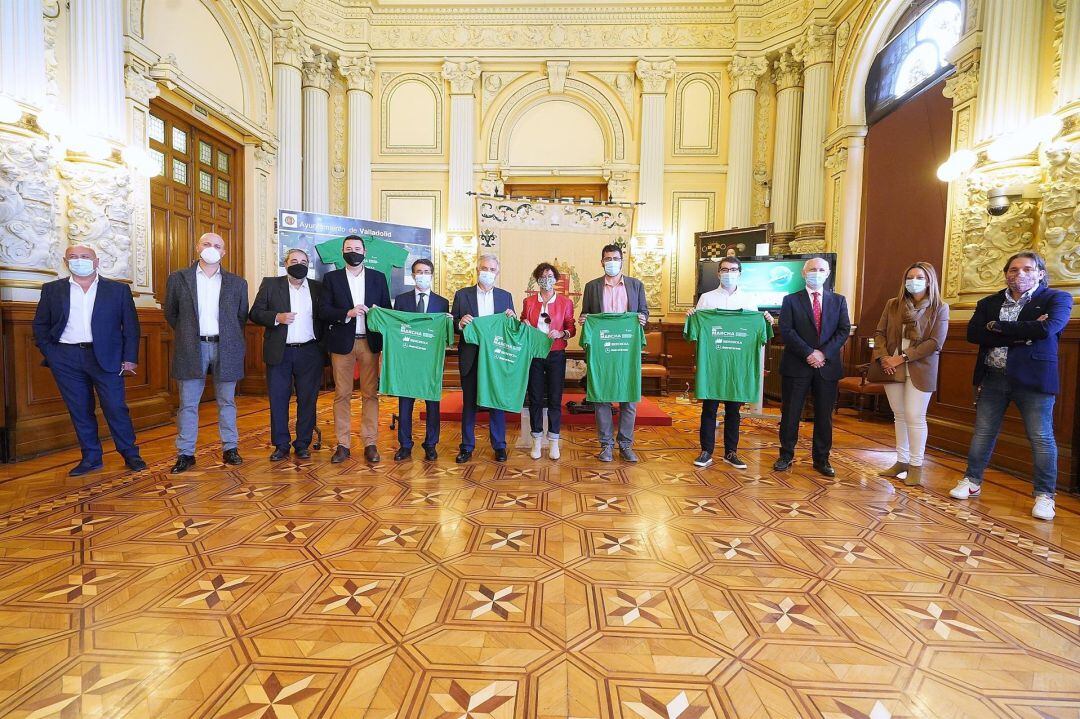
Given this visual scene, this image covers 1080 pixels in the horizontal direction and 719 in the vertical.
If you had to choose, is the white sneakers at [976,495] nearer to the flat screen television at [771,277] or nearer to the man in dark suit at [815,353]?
the man in dark suit at [815,353]

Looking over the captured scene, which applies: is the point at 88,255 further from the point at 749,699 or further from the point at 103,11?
the point at 749,699

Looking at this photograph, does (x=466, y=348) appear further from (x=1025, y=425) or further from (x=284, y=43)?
(x=284, y=43)

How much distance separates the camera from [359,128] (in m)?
8.05

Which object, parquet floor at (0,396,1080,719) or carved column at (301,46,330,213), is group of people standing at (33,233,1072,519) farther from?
carved column at (301,46,330,213)

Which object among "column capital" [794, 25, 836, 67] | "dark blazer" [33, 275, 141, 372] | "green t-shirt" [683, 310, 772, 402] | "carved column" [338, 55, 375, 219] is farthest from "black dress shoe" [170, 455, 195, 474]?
"column capital" [794, 25, 836, 67]

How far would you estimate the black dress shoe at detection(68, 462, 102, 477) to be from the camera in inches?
127

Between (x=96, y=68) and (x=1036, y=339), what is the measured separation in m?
6.98

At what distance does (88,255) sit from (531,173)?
20.6 feet

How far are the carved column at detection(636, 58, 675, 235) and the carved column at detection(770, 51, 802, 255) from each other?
171cm

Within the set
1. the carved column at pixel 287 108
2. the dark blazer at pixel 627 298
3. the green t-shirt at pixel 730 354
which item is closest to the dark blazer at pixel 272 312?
the dark blazer at pixel 627 298

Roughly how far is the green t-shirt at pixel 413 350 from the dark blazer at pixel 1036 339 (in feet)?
11.3

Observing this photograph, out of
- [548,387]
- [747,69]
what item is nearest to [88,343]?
[548,387]

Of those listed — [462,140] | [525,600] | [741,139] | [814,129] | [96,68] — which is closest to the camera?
[525,600]

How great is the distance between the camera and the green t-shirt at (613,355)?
366 cm
